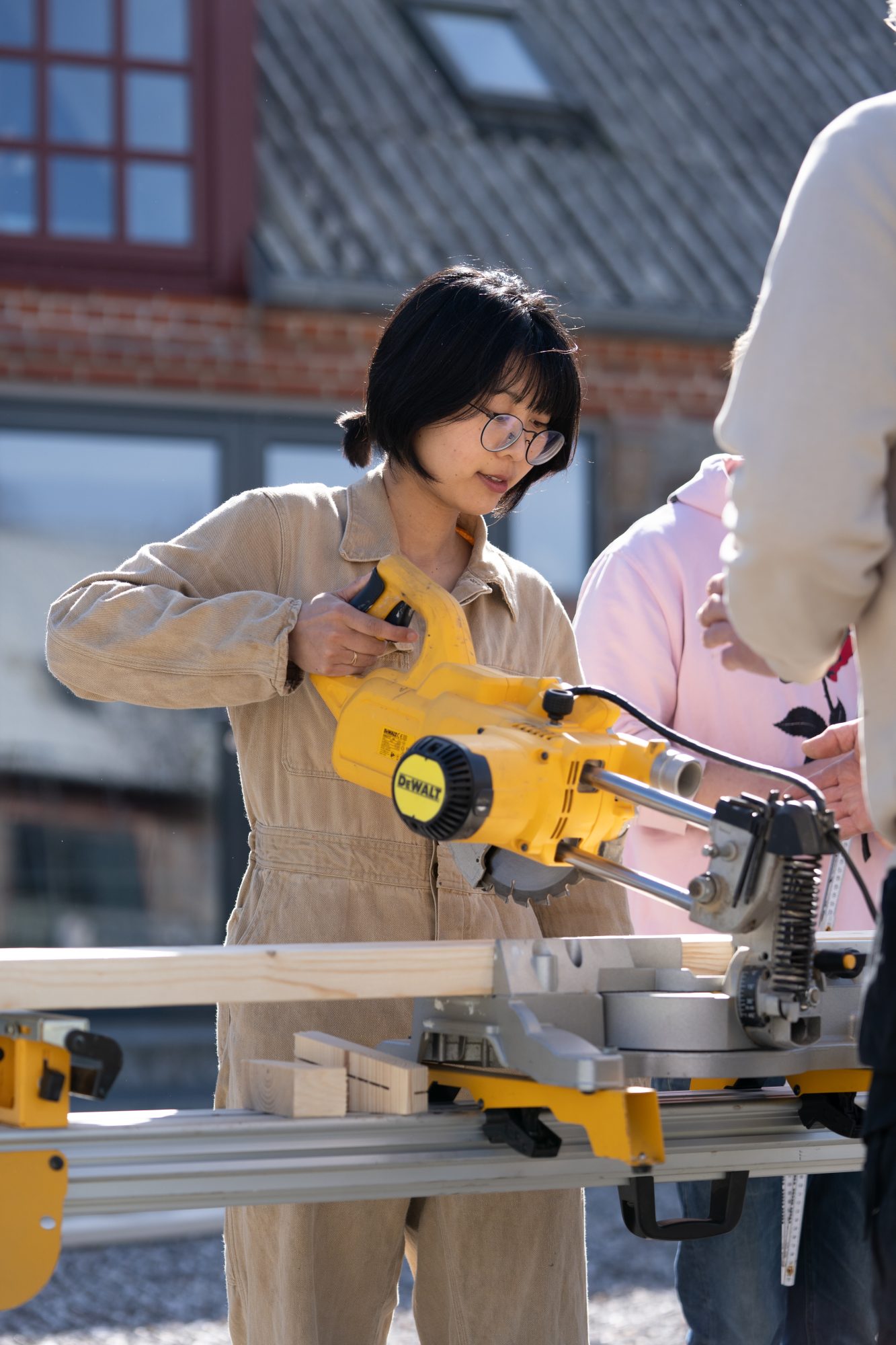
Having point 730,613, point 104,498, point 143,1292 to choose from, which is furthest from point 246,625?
point 104,498

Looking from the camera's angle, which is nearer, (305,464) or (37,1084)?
(37,1084)

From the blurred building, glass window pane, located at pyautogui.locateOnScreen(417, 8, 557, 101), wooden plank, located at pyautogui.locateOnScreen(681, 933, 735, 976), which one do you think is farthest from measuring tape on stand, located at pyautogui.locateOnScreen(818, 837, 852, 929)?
glass window pane, located at pyautogui.locateOnScreen(417, 8, 557, 101)

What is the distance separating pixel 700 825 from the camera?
1.83 m

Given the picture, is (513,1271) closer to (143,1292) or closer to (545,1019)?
(545,1019)

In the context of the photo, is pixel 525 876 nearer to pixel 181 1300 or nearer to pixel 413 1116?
pixel 413 1116

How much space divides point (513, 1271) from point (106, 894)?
446 cm

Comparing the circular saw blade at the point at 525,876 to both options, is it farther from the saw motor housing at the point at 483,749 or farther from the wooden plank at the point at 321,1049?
the wooden plank at the point at 321,1049

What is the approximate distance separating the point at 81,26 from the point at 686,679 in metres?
4.80

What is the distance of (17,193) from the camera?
6.33 metres

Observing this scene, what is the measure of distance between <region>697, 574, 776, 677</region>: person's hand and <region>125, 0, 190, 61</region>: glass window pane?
5448 mm

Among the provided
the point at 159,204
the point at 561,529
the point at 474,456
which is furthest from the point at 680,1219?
the point at 159,204

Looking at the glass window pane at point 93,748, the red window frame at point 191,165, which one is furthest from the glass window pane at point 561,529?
the red window frame at point 191,165

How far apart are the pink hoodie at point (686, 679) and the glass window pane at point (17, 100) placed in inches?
173

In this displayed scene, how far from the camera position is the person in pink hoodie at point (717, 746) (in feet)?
8.67
